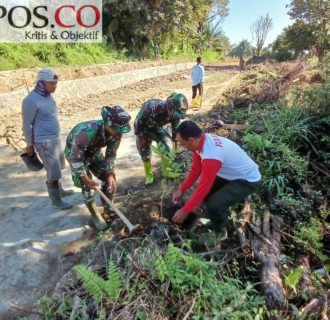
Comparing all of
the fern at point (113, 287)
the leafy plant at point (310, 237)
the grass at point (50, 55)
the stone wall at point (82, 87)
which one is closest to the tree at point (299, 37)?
the stone wall at point (82, 87)

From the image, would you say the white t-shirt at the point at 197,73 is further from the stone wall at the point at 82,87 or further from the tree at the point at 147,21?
the tree at the point at 147,21

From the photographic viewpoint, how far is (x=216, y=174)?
295cm

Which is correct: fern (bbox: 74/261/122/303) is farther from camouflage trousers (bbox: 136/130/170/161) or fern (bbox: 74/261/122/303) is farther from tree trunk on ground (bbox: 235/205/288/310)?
camouflage trousers (bbox: 136/130/170/161)

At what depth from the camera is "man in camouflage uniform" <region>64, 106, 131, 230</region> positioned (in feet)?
11.0

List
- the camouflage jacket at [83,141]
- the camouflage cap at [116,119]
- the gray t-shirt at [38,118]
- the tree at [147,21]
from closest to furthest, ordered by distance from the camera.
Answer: the camouflage cap at [116,119] < the camouflage jacket at [83,141] < the gray t-shirt at [38,118] < the tree at [147,21]

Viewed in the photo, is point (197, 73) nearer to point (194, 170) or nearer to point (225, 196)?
point (194, 170)

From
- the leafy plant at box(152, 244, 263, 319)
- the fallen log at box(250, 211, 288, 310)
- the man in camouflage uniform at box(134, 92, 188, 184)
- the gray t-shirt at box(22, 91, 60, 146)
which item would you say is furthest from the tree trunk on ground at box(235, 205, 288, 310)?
the gray t-shirt at box(22, 91, 60, 146)

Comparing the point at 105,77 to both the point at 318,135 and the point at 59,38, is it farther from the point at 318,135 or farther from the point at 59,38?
the point at 318,135

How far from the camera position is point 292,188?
4.44 m

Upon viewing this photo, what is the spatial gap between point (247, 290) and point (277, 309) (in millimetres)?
290

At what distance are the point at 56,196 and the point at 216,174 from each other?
2397 millimetres

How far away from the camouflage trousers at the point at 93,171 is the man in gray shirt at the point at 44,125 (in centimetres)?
56

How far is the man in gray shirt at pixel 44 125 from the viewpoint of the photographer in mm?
3918

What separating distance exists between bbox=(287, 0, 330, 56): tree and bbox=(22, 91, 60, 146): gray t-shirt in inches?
945
